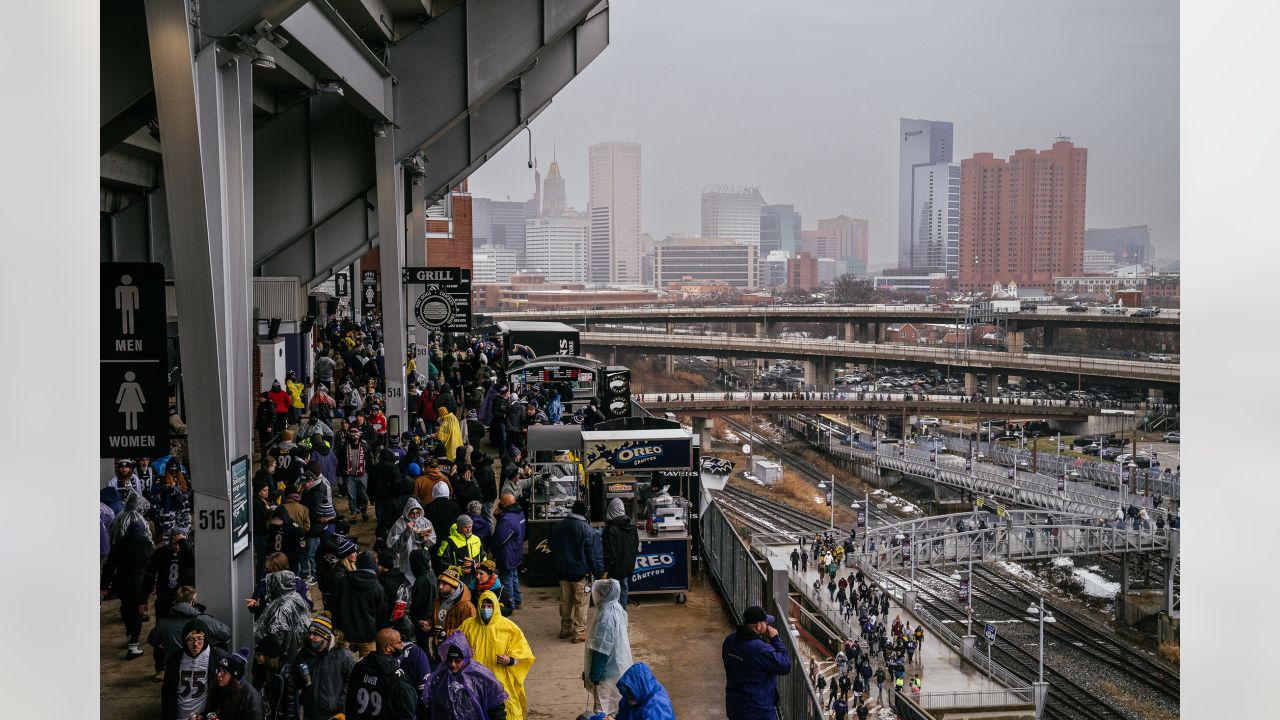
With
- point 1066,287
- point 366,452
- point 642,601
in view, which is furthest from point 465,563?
point 1066,287

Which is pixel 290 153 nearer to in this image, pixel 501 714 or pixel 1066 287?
pixel 501 714

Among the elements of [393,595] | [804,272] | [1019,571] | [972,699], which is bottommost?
[1019,571]

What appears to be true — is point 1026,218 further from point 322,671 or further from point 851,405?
point 322,671

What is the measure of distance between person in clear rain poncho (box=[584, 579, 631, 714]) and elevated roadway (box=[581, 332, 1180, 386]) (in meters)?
102

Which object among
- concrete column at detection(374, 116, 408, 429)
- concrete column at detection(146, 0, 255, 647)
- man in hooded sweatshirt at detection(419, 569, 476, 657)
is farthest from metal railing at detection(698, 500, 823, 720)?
concrete column at detection(374, 116, 408, 429)

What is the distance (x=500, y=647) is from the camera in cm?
615

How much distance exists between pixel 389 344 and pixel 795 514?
61144mm

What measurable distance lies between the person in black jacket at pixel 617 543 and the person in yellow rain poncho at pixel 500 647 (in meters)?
2.30

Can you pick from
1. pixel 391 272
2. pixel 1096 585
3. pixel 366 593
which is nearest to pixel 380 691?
pixel 366 593

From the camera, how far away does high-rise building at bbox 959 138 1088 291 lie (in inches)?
6235

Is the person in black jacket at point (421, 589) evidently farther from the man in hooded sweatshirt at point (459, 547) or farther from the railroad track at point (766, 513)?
the railroad track at point (766, 513)

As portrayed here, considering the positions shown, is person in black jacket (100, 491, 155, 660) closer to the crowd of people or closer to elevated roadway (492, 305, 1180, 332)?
the crowd of people

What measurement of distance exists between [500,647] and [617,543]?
2505mm

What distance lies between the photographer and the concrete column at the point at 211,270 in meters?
6.44
